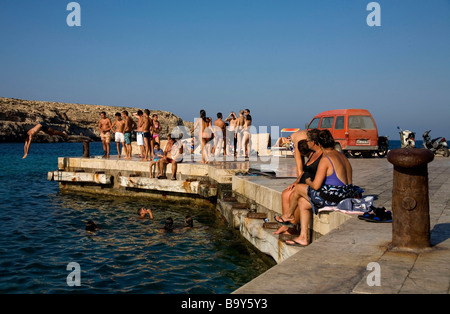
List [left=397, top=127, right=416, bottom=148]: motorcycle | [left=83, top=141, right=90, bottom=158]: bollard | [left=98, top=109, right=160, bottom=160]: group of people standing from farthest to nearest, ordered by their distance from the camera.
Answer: [left=397, top=127, right=416, bottom=148]: motorcycle
[left=83, top=141, right=90, bottom=158]: bollard
[left=98, top=109, right=160, bottom=160]: group of people standing

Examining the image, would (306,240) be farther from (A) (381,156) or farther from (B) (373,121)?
(A) (381,156)

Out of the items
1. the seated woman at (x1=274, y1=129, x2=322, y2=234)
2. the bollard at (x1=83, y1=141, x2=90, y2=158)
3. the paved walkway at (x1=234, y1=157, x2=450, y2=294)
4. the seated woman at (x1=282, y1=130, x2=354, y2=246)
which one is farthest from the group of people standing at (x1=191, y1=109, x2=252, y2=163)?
the paved walkway at (x1=234, y1=157, x2=450, y2=294)

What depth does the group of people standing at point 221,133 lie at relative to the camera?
15.8 m

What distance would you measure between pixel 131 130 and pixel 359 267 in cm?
1539

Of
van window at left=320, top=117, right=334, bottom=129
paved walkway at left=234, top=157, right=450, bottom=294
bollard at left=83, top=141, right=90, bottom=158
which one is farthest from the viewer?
van window at left=320, top=117, right=334, bottom=129

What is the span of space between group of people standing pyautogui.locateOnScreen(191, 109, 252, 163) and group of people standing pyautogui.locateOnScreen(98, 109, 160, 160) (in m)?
1.81

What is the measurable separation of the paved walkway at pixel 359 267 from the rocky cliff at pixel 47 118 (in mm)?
87244

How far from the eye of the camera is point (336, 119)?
19.3 m

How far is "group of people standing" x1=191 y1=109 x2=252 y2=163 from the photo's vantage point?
15847 mm

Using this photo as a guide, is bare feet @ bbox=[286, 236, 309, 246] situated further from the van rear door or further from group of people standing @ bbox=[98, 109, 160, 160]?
the van rear door

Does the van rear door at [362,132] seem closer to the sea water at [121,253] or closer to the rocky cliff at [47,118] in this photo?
the sea water at [121,253]

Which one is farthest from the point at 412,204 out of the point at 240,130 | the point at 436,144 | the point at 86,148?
the point at 436,144

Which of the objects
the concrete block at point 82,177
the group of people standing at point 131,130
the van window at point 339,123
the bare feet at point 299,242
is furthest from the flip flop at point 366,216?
the van window at point 339,123

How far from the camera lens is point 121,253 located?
28.0 feet
